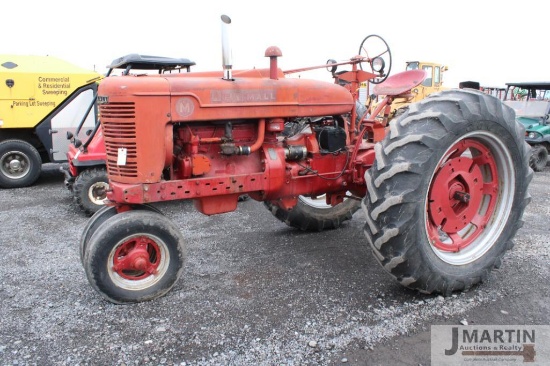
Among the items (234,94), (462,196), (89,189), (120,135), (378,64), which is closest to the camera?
(120,135)

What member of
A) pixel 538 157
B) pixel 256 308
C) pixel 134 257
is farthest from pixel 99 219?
pixel 538 157

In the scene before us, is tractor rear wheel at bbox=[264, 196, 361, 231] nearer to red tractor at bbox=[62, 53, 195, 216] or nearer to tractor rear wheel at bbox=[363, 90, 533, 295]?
tractor rear wheel at bbox=[363, 90, 533, 295]

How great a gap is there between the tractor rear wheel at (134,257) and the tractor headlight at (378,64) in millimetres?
2304

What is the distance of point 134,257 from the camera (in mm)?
3053

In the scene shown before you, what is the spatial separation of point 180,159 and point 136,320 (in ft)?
3.67

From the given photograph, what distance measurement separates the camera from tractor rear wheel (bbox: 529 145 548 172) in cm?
941

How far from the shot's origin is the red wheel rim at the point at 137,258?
3057 millimetres

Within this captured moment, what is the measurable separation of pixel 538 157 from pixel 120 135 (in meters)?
9.12

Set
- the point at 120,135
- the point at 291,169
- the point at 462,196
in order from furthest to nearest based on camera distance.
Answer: the point at 291,169
the point at 462,196
the point at 120,135

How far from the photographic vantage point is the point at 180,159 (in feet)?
10.7

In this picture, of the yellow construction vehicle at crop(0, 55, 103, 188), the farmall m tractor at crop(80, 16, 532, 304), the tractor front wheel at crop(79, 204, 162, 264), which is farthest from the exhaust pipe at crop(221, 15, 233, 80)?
the yellow construction vehicle at crop(0, 55, 103, 188)

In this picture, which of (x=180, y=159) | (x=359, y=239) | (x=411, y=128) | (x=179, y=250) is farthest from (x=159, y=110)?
(x=359, y=239)

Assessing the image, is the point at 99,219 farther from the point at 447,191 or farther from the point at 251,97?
the point at 447,191

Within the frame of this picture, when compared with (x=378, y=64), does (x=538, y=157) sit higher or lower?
lower
